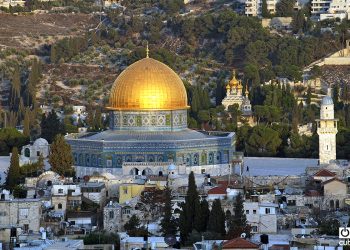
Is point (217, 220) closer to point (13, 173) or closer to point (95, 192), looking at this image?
point (95, 192)

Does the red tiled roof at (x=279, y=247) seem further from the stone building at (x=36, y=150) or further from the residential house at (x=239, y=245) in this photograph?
Answer: the stone building at (x=36, y=150)

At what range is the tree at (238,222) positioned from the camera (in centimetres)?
4297

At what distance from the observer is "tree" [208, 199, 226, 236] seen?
43031 mm

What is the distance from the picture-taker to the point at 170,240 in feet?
140

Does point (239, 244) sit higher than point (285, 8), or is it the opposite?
point (285, 8)

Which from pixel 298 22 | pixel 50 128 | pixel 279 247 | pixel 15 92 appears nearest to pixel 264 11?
pixel 298 22

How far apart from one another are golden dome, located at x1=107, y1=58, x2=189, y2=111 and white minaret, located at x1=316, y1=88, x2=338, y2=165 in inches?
164

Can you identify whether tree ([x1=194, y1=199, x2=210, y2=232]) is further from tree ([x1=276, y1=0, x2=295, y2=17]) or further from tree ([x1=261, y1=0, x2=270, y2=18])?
tree ([x1=276, y1=0, x2=295, y2=17])

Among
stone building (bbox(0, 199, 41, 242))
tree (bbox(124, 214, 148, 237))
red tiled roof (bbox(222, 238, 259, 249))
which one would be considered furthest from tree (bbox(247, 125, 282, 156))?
red tiled roof (bbox(222, 238, 259, 249))

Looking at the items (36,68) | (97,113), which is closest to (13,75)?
(36,68)

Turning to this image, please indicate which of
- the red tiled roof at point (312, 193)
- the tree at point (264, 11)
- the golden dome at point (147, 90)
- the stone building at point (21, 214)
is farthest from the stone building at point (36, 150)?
the tree at point (264, 11)

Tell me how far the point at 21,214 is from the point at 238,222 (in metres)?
5.44

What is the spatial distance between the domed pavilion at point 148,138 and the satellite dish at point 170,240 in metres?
12.9

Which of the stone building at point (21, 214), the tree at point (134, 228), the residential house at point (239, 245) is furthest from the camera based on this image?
the stone building at point (21, 214)
